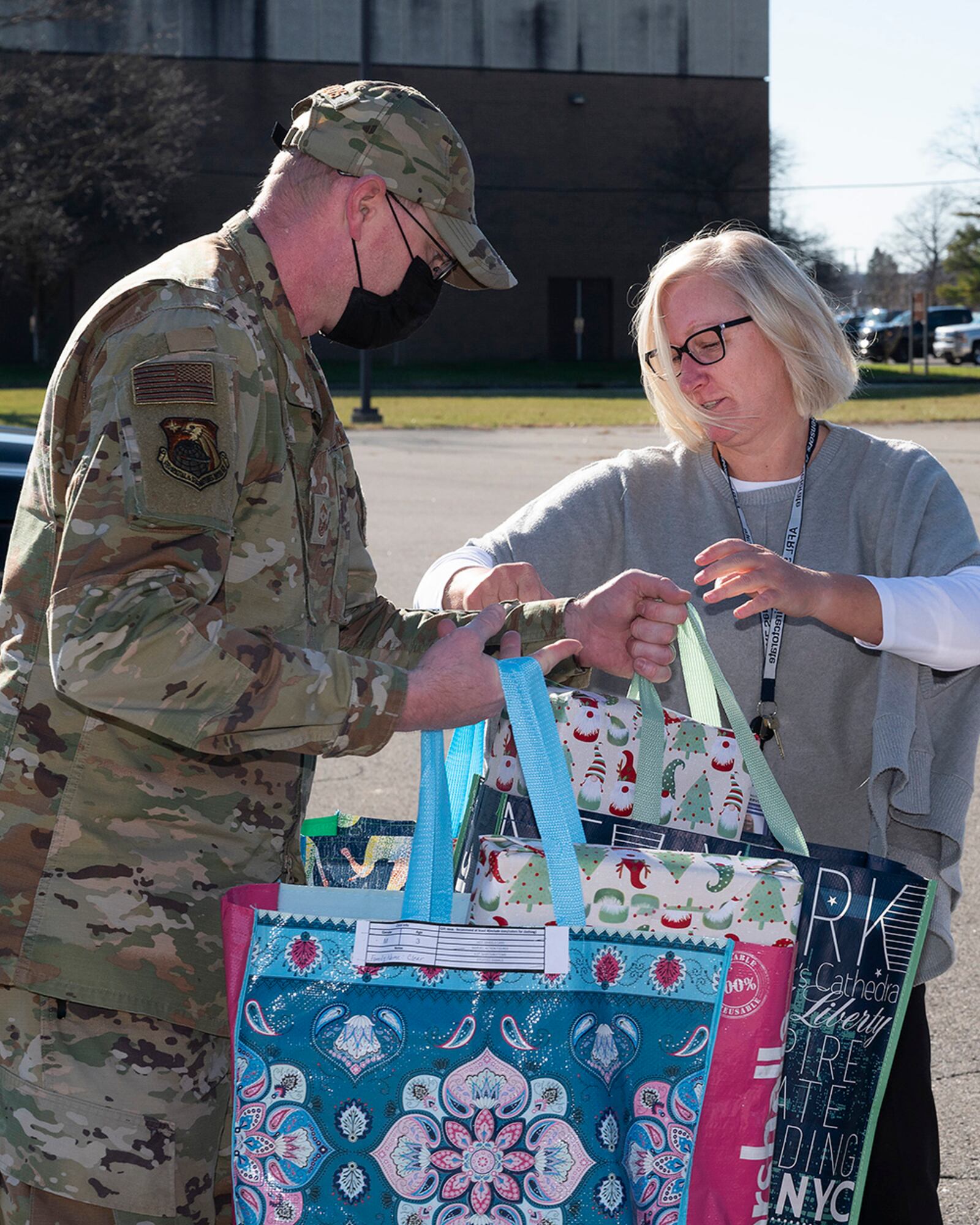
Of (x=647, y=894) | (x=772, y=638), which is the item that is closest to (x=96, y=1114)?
(x=647, y=894)

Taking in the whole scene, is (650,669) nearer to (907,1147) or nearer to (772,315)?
(772,315)

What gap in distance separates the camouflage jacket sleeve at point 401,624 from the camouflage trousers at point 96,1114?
0.70 metres

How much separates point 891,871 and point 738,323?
3.77ft

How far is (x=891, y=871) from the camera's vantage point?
6.67 ft

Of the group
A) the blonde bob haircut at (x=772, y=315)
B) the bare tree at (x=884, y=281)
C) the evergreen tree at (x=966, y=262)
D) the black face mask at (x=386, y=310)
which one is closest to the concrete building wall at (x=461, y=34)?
the evergreen tree at (x=966, y=262)

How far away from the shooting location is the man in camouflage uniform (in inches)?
64.7

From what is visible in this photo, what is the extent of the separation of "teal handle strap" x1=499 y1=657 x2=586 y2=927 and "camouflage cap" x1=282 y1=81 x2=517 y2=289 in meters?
0.61

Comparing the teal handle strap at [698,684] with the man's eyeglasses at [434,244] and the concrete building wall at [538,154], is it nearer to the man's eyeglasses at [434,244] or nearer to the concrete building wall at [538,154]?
the man's eyeglasses at [434,244]

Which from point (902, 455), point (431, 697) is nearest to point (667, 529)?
point (902, 455)

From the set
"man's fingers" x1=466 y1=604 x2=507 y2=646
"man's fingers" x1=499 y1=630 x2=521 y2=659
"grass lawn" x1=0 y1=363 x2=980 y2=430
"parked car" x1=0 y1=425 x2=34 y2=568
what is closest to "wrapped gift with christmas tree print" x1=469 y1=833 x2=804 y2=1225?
"man's fingers" x1=466 y1=604 x2=507 y2=646

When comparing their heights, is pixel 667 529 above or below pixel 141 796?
above

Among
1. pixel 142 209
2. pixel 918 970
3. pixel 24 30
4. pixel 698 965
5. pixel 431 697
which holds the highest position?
pixel 24 30

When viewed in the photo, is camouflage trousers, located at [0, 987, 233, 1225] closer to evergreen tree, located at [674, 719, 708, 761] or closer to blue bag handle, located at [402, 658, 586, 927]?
blue bag handle, located at [402, 658, 586, 927]

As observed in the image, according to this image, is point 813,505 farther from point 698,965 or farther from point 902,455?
point 698,965
